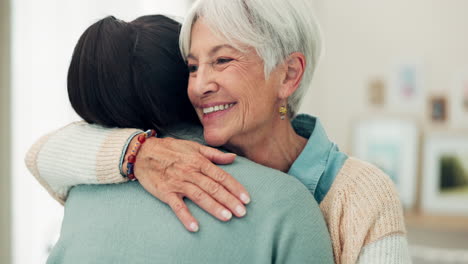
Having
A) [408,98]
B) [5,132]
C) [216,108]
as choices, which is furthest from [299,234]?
[408,98]

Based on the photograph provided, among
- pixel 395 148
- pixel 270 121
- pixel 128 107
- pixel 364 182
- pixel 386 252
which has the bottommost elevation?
pixel 395 148

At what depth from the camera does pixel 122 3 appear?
7.64 ft

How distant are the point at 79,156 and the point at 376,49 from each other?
2.81 m

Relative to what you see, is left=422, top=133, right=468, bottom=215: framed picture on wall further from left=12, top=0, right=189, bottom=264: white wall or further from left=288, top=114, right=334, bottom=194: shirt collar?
left=12, top=0, right=189, bottom=264: white wall

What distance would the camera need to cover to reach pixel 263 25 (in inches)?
43.7

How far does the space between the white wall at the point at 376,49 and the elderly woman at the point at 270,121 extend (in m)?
2.17

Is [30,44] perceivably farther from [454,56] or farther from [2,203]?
[454,56]

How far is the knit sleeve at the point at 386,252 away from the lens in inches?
38.2

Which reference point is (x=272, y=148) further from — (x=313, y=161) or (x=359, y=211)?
(x=359, y=211)

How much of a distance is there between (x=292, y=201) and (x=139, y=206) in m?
0.28

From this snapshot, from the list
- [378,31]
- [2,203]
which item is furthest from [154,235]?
[378,31]

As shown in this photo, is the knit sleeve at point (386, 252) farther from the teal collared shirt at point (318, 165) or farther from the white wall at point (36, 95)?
the white wall at point (36, 95)

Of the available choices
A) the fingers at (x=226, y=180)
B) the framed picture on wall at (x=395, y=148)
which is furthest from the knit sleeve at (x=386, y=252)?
the framed picture on wall at (x=395, y=148)

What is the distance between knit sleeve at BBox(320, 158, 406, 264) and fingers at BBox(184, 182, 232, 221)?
0.33m
